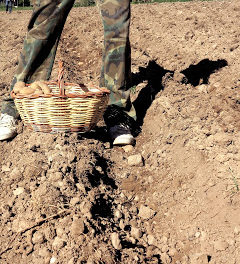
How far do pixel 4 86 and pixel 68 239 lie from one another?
2.47 meters

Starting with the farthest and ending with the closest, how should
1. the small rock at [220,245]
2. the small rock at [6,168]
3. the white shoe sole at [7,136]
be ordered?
1. the white shoe sole at [7,136]
2. the small rock at [6,168]
3. the small rock at [220,245]

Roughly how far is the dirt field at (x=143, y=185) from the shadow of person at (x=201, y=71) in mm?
25

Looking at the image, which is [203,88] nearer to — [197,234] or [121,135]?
[121,135]

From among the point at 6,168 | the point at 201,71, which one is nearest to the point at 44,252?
the point at 6,168

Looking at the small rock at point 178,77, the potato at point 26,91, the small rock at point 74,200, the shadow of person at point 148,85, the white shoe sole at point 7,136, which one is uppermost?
the potato at point 26,91

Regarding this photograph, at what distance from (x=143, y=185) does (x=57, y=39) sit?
1.29 meters

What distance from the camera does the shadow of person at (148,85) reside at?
11.0 ft

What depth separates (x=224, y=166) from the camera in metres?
→ 2.34

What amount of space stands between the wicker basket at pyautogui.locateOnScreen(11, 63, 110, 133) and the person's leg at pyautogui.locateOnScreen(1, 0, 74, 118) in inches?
15.2

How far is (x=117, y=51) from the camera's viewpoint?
2.55m

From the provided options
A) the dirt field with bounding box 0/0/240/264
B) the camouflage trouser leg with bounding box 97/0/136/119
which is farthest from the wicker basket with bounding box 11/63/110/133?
the camouflage trouser leg with bounding box 97/0/136/119

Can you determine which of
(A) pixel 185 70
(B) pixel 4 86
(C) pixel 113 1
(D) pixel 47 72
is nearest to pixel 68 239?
(D) pixel 47 72

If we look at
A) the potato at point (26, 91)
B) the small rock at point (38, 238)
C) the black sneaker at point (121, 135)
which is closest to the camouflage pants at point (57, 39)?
the black sneaker at point (121, 135)

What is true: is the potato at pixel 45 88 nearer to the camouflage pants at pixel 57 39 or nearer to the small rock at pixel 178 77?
the camouflage pants at pixel 57 39
